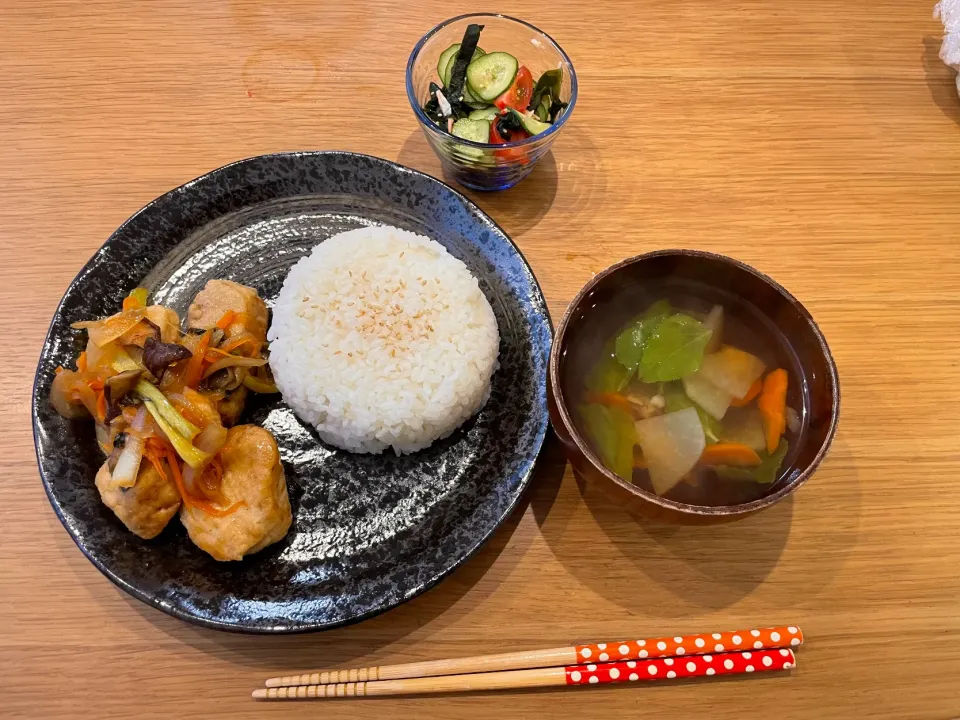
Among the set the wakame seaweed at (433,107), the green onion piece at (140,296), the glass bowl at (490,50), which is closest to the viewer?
the green onion piece at (140,296)

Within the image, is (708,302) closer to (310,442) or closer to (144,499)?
(310,442)

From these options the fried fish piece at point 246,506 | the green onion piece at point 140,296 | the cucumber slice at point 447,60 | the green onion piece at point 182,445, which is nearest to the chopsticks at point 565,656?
the fried fish piece at point 246,506

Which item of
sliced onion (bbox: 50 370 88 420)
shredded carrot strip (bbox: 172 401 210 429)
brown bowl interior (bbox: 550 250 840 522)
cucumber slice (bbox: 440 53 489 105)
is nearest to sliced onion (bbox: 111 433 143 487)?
shredded carrot strip (bbox: 172 401 210 429)

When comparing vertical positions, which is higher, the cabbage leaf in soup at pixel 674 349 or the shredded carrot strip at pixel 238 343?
the cabbage leaf in soup at pixel 674 349

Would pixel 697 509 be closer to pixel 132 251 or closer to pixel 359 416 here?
pixel 359 416

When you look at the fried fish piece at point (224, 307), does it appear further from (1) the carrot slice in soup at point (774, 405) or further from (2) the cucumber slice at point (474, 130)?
(1) the carrot slice in soup at point (774, 405)

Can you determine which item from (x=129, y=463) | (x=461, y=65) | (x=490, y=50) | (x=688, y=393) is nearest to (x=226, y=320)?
(x=129, y=463)

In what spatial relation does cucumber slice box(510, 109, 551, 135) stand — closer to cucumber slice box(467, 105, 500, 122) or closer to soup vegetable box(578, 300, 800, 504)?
cucumber slice box(467, 105, 500, 122)
